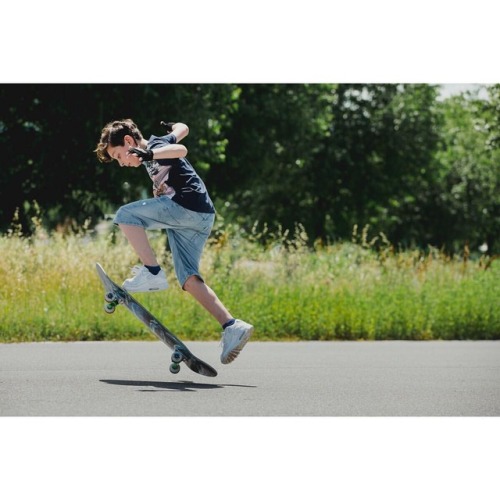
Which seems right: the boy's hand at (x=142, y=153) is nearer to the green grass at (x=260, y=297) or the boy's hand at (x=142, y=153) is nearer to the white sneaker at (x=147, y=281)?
the white sneaker at (x=147, y=281)

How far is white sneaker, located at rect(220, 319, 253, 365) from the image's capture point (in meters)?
6.14

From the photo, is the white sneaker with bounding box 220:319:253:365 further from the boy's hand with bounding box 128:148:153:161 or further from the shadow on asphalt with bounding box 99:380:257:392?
the boy's hand with bounding box 128:148:153:161

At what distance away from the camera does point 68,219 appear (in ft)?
56.8

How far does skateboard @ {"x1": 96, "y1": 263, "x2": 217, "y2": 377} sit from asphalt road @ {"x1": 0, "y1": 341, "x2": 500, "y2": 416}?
0.49 ft

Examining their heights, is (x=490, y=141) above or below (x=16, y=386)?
above

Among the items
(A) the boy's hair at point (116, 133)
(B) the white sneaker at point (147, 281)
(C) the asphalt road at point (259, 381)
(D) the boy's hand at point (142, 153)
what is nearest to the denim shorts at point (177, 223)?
(B) the white sneaker at point (147, 281)

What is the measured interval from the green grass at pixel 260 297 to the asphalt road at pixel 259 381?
58 cm

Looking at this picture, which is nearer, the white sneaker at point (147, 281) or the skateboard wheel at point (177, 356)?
the white sneaker at point (147, 281)

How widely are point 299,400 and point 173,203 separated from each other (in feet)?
5.35

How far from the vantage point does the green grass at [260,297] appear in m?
9.59

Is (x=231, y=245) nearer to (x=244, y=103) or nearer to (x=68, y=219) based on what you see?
(x=68, y=219)

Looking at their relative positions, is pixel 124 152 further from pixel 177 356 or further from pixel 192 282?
pixel 177 356

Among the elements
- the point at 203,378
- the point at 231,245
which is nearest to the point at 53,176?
the point at 231,245

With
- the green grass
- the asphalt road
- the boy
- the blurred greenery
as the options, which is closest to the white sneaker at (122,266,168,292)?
the boy
